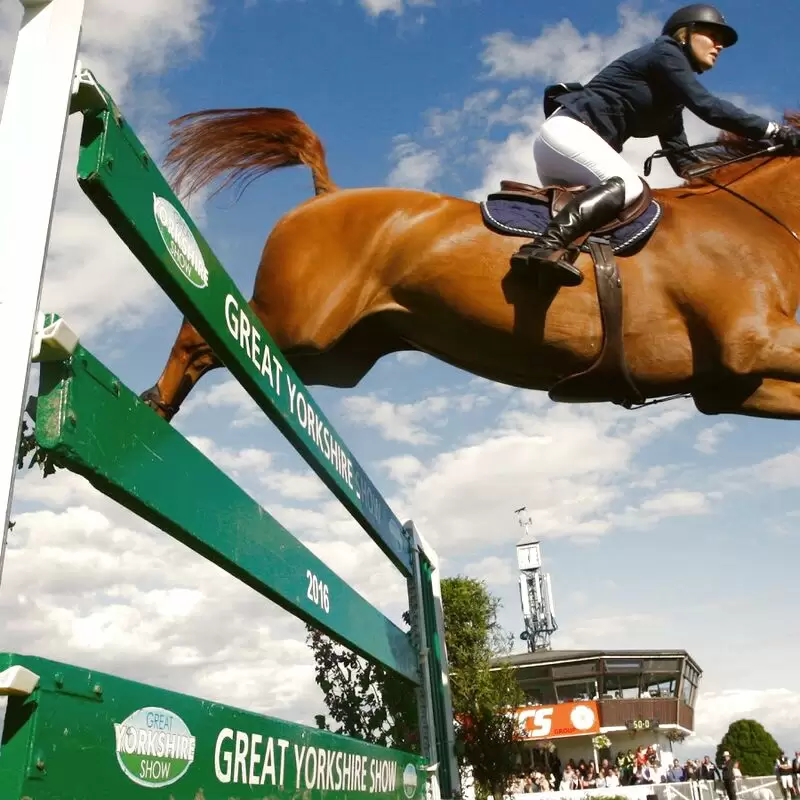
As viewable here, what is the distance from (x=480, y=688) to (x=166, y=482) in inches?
657

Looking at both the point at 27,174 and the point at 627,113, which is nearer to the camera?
the point at 27,174

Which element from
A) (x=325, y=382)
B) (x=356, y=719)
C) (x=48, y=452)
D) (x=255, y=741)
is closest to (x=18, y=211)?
(x=48, y=452)

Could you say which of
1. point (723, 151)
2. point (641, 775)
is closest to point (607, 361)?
point (723, 151)

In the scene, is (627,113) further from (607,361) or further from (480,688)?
(480,688)

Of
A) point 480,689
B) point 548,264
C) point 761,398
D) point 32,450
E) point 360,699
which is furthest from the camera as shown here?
point 480,689

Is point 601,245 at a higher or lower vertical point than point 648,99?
lower

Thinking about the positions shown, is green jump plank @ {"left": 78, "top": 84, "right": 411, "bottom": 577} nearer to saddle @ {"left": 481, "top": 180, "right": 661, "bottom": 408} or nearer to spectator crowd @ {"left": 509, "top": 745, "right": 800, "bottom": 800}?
saddle @ {"left": 481, "top": 180, "right": 661, "bottom": 408}

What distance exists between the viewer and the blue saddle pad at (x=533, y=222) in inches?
118

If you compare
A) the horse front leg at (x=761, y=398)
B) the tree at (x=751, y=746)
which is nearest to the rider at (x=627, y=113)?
the horse front leg at (x=761, y=398)

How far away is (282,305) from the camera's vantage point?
2873mm

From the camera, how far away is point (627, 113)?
330 cm

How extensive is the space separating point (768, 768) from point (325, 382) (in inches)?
1641

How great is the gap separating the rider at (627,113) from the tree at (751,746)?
40572mm

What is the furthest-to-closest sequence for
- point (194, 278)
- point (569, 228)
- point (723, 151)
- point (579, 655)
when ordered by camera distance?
1. point (579, 655)
2. point (723, 151)
3. point (569, 228)
4. point (194, 278)
